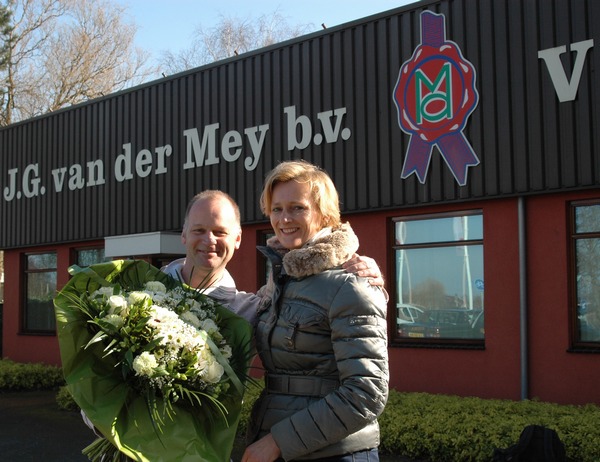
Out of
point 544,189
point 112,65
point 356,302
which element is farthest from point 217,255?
point 112,65

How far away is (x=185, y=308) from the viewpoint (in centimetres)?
291

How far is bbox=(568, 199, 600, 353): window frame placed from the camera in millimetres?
8477

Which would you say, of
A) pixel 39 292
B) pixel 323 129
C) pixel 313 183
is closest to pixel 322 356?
pixel 313 183

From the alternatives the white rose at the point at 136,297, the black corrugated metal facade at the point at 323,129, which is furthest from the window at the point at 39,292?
the white rose at the point at 136,297

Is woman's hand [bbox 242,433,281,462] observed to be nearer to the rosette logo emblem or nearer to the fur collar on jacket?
the fur collar on jacket

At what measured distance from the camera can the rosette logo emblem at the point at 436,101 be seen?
9.37 metres

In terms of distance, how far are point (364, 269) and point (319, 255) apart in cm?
18

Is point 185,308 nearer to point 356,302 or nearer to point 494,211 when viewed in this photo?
point 356,302

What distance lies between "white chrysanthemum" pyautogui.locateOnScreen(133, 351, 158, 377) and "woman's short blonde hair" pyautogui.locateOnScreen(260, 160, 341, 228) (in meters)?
0.79

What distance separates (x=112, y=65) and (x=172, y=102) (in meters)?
22.9

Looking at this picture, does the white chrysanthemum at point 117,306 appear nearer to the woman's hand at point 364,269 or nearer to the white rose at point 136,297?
the white rose at point 136,297

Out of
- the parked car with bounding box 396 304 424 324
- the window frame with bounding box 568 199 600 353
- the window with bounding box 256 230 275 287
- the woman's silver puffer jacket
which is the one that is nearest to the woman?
the woman's silver puffer jacket

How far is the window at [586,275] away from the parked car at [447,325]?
3.95 ft

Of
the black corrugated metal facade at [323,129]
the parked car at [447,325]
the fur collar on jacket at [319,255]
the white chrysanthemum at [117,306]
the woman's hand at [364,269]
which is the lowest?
the parked car at [447,325]
